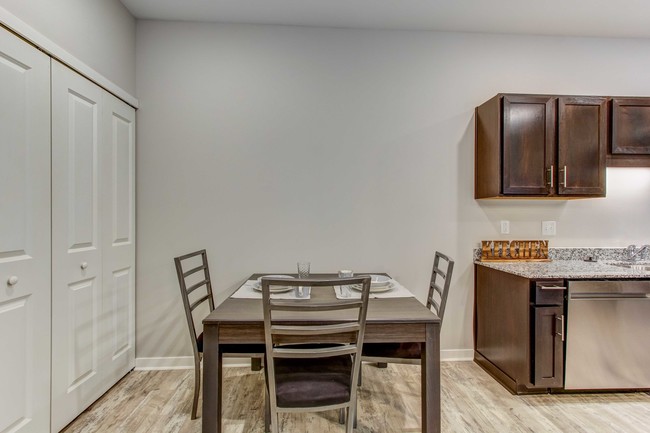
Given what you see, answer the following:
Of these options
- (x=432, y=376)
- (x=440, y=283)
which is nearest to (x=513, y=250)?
(x=440, y=283)

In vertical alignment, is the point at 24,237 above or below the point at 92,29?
below

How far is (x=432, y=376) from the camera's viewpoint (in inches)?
64.4

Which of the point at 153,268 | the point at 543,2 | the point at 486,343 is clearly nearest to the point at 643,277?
the point at 486,343

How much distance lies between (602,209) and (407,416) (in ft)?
7.84

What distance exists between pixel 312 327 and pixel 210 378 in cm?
53

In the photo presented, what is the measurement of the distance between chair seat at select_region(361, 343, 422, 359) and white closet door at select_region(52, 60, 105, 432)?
65.9 inches

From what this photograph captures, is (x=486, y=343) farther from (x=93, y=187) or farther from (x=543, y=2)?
(x=93, y=187)

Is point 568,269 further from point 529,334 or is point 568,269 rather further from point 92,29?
point 92,29

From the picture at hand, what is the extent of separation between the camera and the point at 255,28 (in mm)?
2783

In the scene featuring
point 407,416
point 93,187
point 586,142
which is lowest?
point 407,416

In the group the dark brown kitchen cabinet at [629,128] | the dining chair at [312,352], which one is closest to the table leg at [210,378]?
the dining chair at [312,352]

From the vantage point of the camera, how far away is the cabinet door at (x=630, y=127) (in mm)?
2602

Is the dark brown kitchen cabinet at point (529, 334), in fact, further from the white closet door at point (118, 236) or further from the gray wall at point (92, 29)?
the gray wall at point (92, 29)

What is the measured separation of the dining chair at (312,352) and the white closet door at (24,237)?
1.17m
